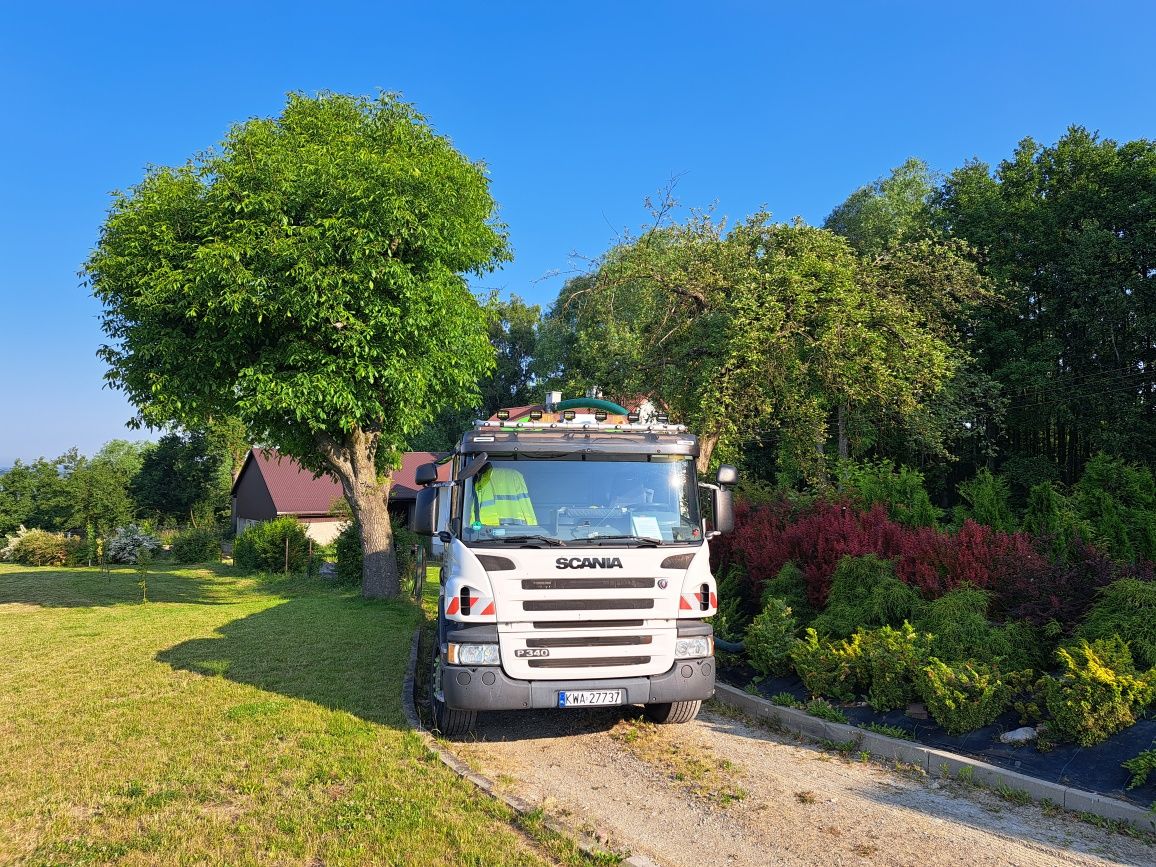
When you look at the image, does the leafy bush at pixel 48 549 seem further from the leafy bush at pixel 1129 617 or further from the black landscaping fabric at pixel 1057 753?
the leafy bush at pixel 1129 617

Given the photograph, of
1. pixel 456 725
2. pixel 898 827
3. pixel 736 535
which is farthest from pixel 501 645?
pixel 736 535

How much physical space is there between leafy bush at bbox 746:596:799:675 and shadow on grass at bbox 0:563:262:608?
14612mm

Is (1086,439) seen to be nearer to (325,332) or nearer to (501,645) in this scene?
(325,332)

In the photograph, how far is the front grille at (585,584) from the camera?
20.9ft

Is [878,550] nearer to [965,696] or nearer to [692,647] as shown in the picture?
[965,696]

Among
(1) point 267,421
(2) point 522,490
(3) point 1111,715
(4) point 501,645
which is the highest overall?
(1) point 267,421

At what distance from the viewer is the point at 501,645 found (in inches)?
249

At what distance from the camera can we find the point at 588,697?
6332mm

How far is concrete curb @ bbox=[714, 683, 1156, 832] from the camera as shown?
4.91 metres

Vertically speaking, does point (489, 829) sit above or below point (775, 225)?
below

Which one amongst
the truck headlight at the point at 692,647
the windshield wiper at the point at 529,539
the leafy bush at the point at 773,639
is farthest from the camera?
the leafy bush at the point at 773,639

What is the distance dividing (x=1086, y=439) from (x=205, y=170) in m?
29.9

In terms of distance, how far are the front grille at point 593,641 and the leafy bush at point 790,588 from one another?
320 centimetres

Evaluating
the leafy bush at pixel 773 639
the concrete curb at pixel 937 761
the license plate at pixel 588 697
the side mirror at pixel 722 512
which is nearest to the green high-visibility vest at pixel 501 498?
the license plate at pixel 588 697
